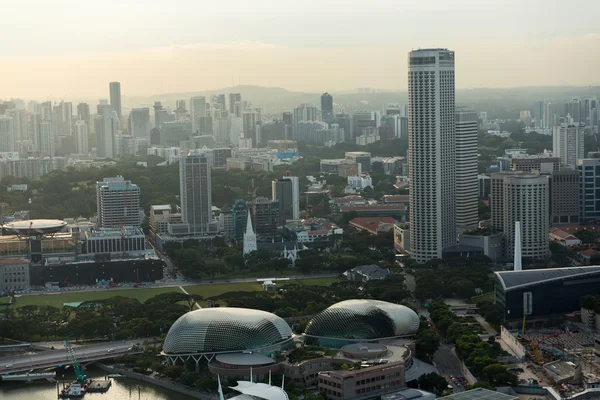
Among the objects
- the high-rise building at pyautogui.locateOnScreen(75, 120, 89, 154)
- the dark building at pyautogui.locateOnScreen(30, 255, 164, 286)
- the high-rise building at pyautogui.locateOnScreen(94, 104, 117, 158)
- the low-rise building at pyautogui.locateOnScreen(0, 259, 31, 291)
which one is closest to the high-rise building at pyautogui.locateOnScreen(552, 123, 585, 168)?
the dark building at pyautogui.locateOnScreen(30, 255, 164, 286)

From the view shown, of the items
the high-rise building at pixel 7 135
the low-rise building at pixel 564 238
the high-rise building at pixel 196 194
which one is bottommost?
the low-rise building at pixel 564 238

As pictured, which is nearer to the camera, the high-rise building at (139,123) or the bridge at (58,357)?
the bridge at (58,357)

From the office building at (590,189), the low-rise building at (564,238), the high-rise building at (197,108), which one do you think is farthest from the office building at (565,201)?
the high-rise building at (197,108)

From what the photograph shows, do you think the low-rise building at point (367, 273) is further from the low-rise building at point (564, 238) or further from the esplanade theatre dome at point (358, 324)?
the low-rise building at point (564, 238)

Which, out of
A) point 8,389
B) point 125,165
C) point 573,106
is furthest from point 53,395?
point 573,106

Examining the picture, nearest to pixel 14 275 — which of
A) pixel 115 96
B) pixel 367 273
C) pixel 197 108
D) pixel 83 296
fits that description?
pixel 83 296

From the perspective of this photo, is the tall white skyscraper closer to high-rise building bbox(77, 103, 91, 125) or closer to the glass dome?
the glass dome

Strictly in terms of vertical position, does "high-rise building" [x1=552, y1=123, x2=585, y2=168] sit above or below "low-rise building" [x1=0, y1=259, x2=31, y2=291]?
above
